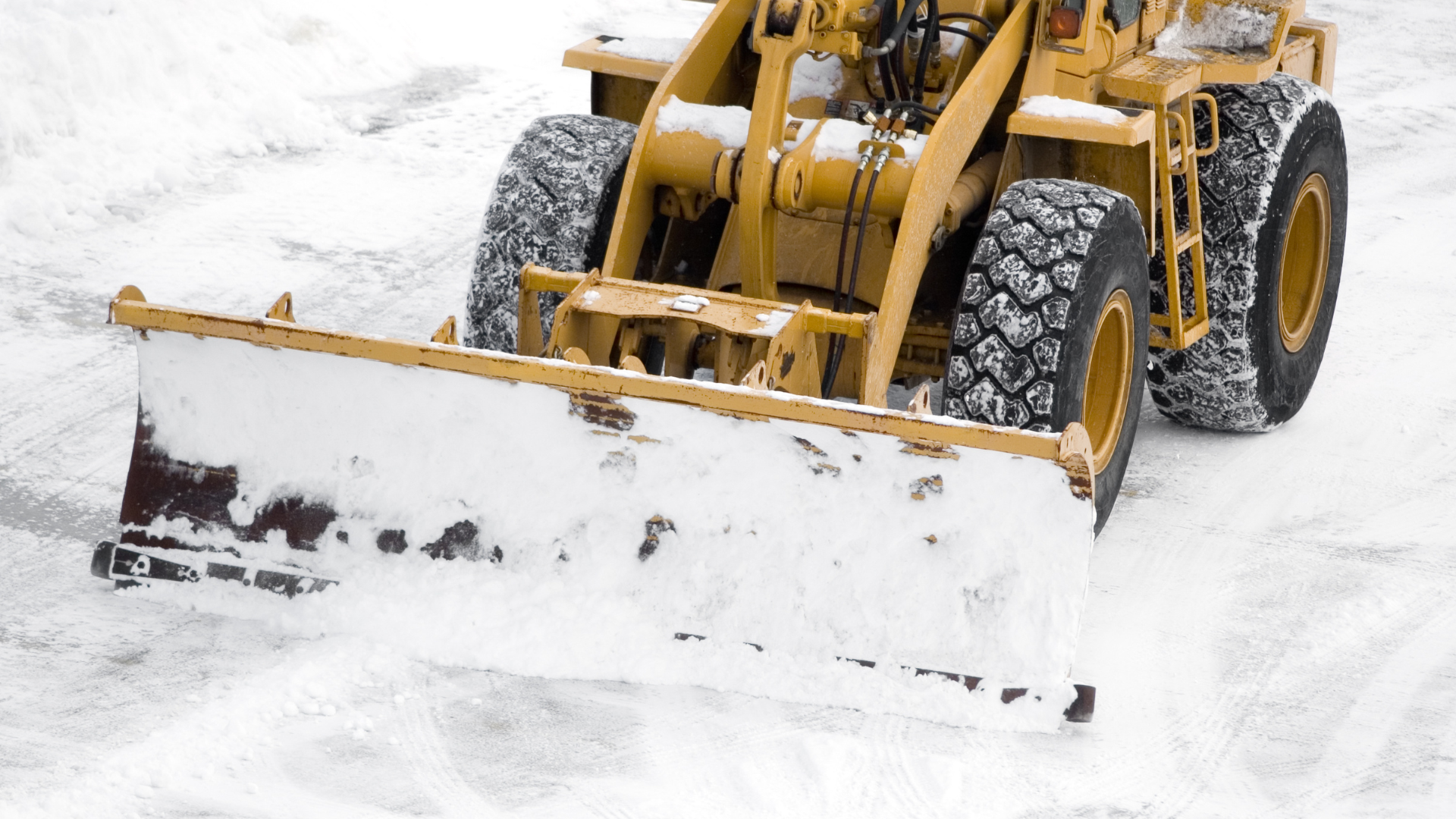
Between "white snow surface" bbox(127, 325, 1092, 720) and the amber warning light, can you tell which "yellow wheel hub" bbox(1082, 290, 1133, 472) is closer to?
the amber warning light

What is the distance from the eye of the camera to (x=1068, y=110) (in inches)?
177

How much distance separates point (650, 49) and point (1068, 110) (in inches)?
62.1

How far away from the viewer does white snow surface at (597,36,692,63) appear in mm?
5340

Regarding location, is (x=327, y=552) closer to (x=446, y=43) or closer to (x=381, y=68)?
(x=381, y=68)

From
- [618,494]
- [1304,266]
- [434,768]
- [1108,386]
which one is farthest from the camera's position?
[1304,266]

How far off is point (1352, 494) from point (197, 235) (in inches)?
199

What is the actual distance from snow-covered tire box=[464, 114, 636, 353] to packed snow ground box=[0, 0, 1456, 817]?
Answer: 48.3 inches

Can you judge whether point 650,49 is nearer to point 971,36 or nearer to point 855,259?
point 971,36

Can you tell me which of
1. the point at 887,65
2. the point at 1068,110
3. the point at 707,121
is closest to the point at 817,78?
the point at 887,65

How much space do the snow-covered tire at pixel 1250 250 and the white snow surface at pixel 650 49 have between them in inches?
67.6

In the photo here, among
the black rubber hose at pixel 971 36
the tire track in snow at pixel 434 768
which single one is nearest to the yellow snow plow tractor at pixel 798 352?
the black rubber hose at pixel 971 36

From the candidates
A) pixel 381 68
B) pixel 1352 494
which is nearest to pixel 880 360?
pixel 1352 494

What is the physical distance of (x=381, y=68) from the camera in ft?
33.8

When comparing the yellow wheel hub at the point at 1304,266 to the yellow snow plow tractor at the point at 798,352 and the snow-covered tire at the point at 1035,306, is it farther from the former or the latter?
the snow-covered tire at the point at 1035,306
